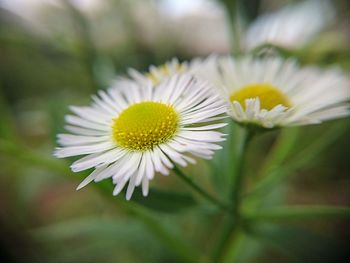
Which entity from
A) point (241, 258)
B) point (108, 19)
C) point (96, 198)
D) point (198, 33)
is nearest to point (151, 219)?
point (241, 258)

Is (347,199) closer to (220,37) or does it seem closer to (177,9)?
(177,9)

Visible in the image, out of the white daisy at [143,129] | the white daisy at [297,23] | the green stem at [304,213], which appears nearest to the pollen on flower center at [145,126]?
the white daisy at [143,129]

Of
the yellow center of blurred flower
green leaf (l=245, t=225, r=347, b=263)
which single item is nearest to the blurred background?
green leaf (l=245, t=225, r=347, b=263)

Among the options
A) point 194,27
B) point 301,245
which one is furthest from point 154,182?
point 194,27

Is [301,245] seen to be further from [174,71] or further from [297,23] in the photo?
[297,23]

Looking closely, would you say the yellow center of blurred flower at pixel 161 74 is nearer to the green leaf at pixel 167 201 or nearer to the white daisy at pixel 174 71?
the white daisy at pixel 174 71
